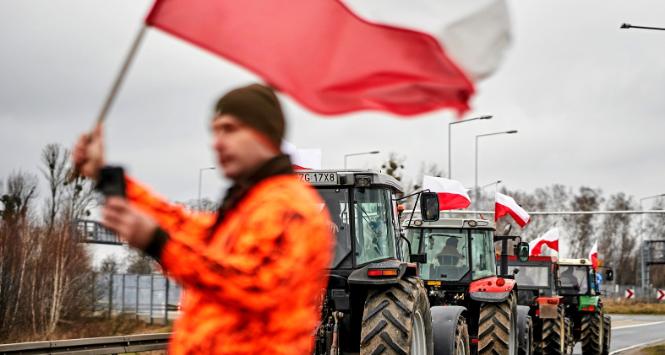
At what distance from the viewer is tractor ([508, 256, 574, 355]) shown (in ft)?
75.2

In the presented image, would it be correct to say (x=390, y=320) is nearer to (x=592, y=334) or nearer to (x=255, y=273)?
(x=255, y=273)

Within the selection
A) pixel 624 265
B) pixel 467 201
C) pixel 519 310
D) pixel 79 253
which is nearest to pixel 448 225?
pixel 519 310

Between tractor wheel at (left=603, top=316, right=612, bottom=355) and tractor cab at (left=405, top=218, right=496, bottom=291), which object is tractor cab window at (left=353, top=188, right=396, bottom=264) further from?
tractor wheel at (left=603, top=316, right=612, bottom=355)

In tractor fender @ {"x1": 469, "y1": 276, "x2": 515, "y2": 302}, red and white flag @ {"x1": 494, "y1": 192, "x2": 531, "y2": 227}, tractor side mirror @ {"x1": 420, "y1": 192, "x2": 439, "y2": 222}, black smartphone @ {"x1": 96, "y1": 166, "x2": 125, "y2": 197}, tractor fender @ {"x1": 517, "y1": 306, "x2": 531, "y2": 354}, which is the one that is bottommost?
tractor fender @ {"x1": 517, "y1": 306, "x2": 531, "y2": 354}

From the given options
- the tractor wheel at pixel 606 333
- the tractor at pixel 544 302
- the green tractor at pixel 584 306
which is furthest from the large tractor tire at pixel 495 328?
the tractor wheel at pixel 606 333

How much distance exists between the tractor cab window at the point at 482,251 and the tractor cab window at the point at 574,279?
9.11 meters

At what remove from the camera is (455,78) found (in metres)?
3.89

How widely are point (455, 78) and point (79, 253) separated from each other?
4097cm

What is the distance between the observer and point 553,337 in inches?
902

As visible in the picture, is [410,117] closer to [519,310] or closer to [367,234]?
[367,234]

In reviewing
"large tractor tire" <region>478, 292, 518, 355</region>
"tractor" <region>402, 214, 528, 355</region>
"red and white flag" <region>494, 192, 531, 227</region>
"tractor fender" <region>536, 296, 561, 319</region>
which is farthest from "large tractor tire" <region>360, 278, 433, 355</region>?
"red and white flag" <region>494, 192, 531, 227</region>

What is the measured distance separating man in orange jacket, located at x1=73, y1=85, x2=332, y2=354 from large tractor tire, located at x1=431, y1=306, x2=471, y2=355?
9.86 meters

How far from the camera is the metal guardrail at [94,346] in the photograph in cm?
1122

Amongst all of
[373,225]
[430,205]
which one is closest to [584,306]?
[430,205]
